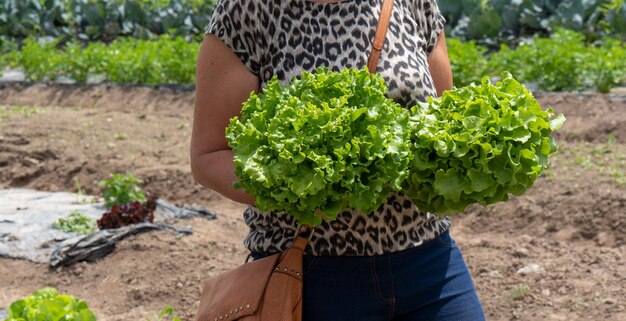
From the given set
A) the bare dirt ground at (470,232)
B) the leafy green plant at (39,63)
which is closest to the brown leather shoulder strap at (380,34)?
the bare dirt ground at (470,232)

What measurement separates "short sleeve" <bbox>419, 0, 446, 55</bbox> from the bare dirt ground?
8.18 ft

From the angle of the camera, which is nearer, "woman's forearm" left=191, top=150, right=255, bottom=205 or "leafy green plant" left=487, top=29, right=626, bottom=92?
"woman's forearm" left=191, top=150, right=255, bottom=205

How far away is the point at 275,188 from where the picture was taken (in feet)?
7.09

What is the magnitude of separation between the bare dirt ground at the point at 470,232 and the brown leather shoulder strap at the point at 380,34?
2.72m

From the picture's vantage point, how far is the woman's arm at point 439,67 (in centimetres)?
279

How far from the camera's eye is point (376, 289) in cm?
254

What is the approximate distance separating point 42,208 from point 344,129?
5043 mm

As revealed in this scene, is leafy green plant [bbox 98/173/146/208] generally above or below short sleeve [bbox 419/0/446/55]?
below

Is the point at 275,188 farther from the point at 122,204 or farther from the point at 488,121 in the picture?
the point at 122,204

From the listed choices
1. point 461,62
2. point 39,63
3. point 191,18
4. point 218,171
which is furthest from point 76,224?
point 191,18

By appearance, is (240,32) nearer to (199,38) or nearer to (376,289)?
(376,289)

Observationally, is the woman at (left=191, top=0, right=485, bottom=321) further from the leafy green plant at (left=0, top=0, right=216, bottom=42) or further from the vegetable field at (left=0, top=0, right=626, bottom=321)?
the leafy green plant at (left=0, top=0, right=216, bottom=42)

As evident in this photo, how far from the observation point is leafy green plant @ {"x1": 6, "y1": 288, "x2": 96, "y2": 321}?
10.9ft

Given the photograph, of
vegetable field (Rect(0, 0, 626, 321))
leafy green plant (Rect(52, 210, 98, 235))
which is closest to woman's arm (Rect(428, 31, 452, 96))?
vegetable field (Rect(0, 0, 626, 321))
